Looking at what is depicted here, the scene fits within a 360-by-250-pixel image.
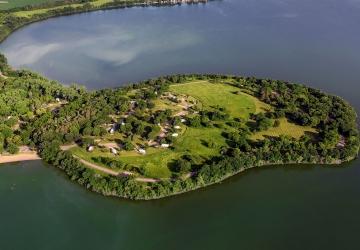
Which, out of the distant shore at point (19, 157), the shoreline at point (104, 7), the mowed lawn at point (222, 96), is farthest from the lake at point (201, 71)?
the mowed lawn at point (222, 96)

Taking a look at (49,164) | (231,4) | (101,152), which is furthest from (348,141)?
(231,4)

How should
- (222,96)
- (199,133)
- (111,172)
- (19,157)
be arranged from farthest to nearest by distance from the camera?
1. (222,96)
2. (199,133)
3. (19,157)
4. (111,172)

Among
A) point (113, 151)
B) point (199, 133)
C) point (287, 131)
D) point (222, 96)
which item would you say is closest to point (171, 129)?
point (199, 133)

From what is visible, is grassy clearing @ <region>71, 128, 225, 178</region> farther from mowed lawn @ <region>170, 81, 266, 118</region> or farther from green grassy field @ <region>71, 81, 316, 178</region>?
mowed lawn @ <region>170, 81, 266, 118</region>

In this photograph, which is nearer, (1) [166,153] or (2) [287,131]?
(1) [166,153]

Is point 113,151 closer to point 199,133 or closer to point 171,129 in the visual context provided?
point 171,129

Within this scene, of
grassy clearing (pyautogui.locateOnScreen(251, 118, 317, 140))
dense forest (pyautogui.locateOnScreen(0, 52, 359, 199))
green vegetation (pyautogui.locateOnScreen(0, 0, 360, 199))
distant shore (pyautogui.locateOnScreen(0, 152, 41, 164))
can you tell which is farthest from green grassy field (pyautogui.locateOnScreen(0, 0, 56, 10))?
grassy clearing (pyautogui.locateOnScreen(251, 118, 317, 140))
